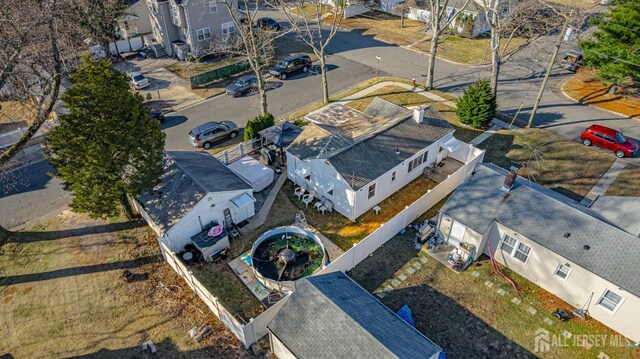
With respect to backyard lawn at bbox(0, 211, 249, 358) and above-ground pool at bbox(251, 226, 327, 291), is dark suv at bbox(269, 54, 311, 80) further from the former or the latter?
above-ground pool at bbox(251, 226, 327, 291)

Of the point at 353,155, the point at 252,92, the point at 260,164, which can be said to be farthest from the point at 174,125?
the point at 353,155

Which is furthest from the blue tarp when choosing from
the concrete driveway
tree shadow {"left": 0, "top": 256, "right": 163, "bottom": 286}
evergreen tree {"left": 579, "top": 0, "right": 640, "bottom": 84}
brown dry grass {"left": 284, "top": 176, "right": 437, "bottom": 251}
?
the concrete driveway

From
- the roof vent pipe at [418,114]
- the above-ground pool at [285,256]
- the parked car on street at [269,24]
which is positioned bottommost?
the above-ground pool at [285,256]

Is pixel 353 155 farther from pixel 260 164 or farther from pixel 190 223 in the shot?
pixel 190 223

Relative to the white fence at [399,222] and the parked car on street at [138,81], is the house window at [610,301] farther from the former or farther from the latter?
the parked car on street at [138,81]

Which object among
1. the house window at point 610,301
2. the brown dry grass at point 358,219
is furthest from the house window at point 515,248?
the brown dry grass at point 358,219

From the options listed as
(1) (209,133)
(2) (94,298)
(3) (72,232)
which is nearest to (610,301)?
(2) (94,298)
